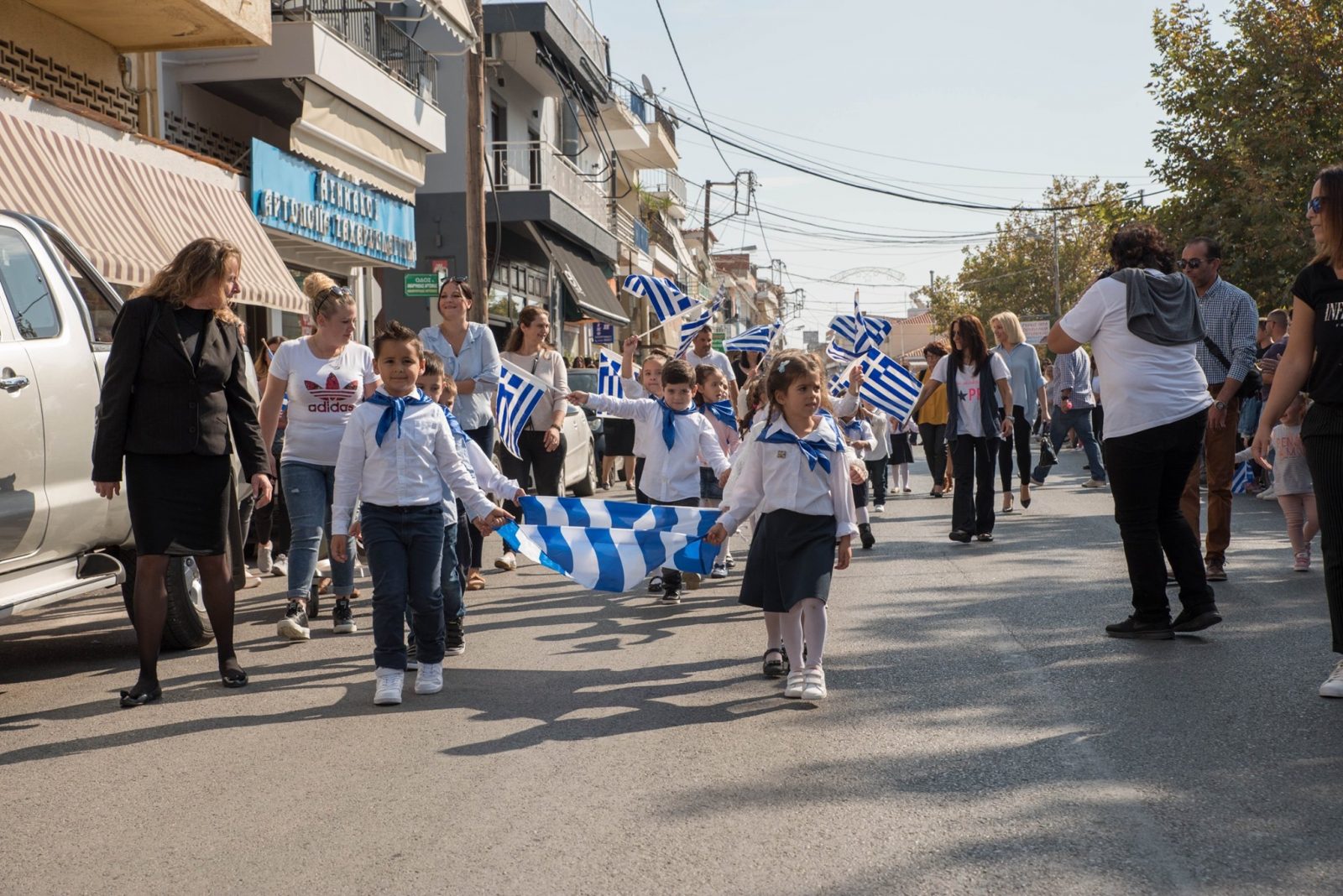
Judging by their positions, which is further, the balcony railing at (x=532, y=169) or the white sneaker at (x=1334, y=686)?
the balcony railing at (x=532, y=169)

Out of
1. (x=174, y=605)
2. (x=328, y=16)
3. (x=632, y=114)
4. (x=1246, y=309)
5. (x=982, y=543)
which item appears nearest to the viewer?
(x=174, y=605)

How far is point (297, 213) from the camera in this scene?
64.7ft

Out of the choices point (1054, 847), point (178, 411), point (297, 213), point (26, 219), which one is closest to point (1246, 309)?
point (1054, 847)

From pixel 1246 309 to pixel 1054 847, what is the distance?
5468 mm

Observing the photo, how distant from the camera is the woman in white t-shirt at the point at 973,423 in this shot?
39.6 feet

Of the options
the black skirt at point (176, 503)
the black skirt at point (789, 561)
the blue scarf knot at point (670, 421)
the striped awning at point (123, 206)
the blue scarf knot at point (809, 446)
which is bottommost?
the black skirt at point (789, 561)

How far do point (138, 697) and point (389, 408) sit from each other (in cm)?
167

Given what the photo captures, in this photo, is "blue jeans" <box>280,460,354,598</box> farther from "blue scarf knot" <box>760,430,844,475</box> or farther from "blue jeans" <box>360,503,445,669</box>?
"blue scarf knot" <box>760,430,844,475</box>

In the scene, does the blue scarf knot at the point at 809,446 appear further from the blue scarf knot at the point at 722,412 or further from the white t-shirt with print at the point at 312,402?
the blue scarf knot at the point at 722,412

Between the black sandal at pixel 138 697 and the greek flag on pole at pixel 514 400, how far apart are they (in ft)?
13.6

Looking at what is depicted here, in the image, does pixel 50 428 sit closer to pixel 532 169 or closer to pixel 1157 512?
pixel 1157 512

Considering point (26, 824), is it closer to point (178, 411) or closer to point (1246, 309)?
point (178, 411)

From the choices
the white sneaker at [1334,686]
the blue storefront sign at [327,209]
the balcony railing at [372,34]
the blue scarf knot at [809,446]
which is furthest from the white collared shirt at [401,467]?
the balcony railing at [372,34]

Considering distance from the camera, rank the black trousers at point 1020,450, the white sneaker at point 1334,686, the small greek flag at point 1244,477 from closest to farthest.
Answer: the white sneaker at point 1334,686
the black trousers at point 1020,450
the small greek flag at point 1244,477
